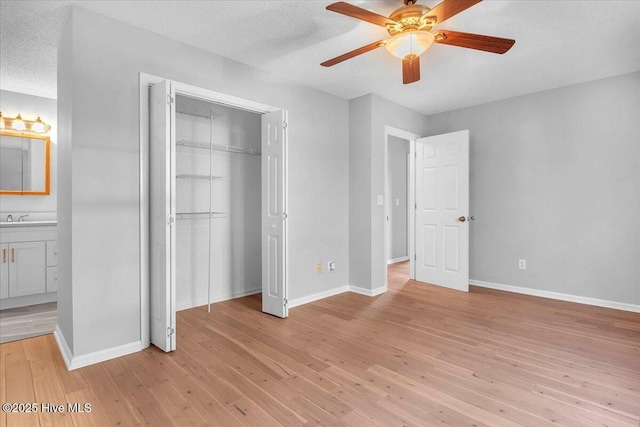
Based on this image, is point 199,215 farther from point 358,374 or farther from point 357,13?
point 357,13

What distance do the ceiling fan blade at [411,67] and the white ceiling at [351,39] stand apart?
36 cm

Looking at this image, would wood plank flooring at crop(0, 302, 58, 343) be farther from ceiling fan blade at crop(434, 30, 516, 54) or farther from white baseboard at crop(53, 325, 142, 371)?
ceiling fan blade at crop(434, 30, 516, 54)

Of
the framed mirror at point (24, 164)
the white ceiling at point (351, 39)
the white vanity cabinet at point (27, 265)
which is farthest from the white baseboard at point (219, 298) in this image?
the white ceiling at point (351, 39)

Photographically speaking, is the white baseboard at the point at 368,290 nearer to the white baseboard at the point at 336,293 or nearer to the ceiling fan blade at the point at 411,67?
the white baseboard at the point at 336,293

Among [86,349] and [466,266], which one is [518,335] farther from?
[86,349]

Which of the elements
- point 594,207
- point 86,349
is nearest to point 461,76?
point 594,207

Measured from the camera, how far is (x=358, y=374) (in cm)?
229

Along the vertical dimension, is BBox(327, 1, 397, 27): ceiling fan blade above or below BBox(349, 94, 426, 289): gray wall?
above

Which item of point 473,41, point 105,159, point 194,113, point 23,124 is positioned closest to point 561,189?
point 473,41

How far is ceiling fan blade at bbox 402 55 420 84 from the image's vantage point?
2495mm

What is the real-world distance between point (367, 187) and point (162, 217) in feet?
8.38

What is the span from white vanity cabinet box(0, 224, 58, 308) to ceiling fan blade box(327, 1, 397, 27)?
4.06 meters

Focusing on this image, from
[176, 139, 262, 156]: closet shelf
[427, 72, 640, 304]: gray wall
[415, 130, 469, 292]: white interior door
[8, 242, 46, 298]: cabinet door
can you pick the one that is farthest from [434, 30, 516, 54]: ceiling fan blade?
[8, 242, 46, 298]: cabinet door

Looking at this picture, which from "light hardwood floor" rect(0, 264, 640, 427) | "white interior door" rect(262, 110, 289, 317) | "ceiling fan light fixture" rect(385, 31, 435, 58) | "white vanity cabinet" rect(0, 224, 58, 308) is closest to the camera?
"light hardwood floor" rect(0, 264, 640, 427)
